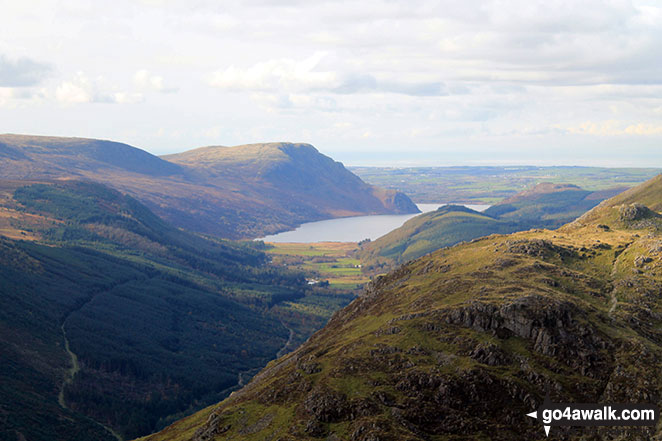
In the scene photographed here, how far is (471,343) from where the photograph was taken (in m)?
135

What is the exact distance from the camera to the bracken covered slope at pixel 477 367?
115 meters

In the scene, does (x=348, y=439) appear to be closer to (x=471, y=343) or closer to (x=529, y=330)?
(x=471, y=343)

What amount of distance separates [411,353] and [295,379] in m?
27.2

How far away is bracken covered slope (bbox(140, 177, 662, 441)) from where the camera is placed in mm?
115312

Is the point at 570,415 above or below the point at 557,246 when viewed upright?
below

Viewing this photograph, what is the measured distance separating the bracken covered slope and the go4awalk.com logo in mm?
1657

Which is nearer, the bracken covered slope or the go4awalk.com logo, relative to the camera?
the go4awalk.com logo

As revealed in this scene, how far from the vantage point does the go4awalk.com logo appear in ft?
363

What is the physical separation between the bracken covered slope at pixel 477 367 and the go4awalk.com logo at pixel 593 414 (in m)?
1.66

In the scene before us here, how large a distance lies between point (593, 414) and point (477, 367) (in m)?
22.9

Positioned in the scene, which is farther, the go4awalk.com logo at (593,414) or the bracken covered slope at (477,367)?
the bracken covered slope at (477,367)

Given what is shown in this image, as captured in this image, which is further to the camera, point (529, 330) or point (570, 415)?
point (529, 330)

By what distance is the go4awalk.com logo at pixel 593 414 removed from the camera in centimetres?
11078

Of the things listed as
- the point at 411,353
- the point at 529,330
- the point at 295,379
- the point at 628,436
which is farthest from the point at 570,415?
the point at 295,379
